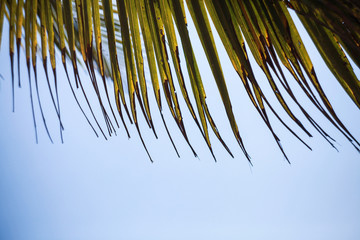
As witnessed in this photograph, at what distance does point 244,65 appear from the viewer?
0.46 metres

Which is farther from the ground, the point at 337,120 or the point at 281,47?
the point at 281,47

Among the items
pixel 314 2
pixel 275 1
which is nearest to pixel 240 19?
pixel 275 1

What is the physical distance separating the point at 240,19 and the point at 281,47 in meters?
0.08

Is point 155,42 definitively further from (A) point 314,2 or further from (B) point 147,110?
(A) point 314,2

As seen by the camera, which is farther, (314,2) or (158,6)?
(158,6)

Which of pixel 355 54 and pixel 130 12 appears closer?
pixel 355 54

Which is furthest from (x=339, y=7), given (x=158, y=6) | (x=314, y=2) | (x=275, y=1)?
(x=158, y=6)

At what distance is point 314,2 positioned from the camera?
33cm

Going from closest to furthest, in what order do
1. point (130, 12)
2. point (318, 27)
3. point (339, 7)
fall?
point (339, 7), point (318, 27), point (130, 12)

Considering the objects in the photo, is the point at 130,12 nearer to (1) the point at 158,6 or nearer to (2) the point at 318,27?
(1) the point at 158,6

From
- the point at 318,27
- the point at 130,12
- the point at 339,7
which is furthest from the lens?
the point at 130,12

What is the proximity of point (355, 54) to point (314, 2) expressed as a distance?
0.12m

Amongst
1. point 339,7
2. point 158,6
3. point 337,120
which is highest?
point 158,6

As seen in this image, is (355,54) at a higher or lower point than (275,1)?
lower
